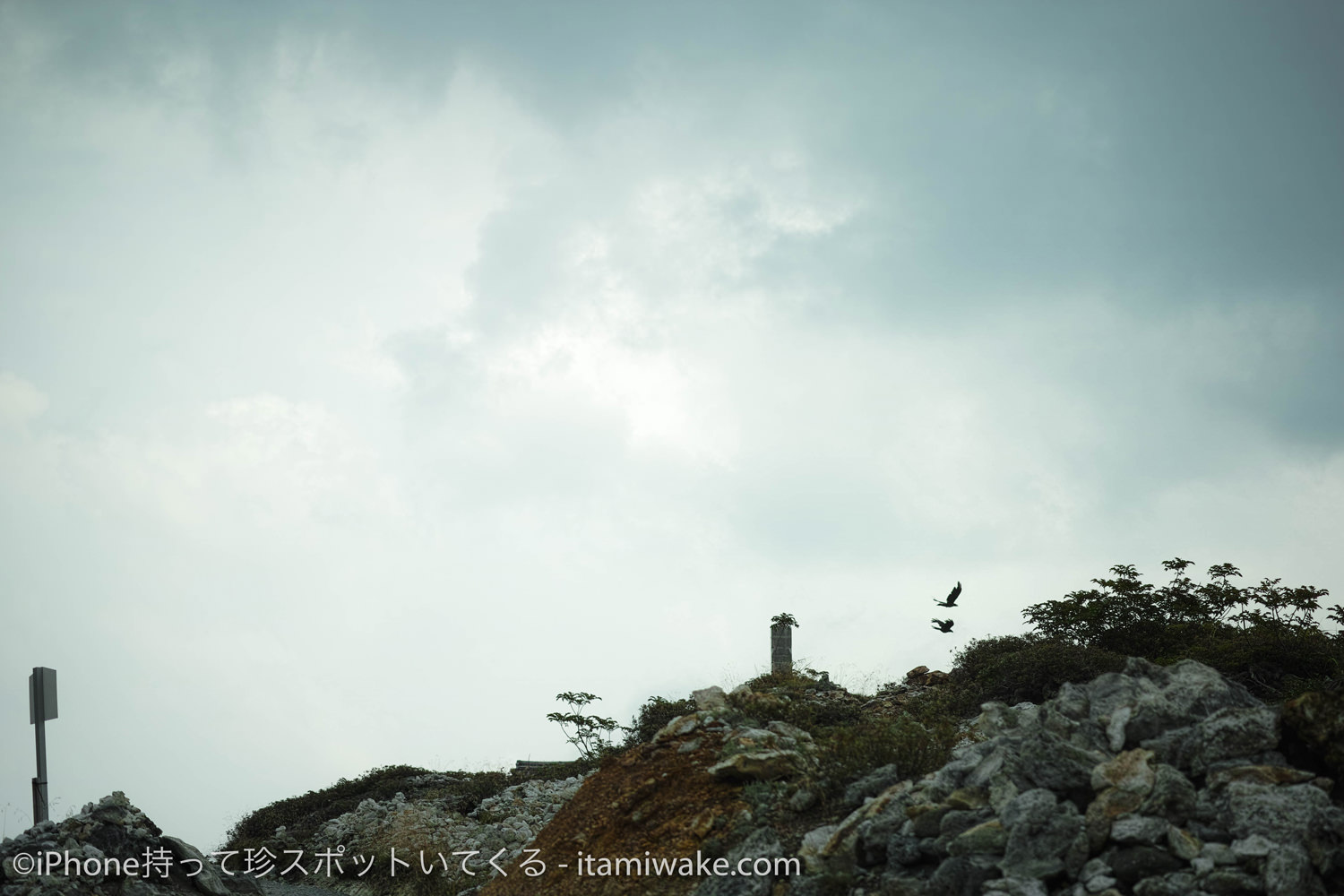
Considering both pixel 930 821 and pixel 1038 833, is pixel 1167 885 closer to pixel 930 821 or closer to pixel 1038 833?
pixel 1038 833

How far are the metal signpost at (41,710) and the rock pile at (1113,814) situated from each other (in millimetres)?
13145

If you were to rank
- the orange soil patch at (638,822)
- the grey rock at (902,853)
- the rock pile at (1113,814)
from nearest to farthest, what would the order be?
the rock pile at (1113,814)
the grey rock at (902,853)
the orange soil patch at (638,822)

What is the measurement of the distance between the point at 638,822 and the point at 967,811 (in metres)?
3.90

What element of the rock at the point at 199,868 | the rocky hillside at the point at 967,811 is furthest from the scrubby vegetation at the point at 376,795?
the rocky hillside at the point at 967,811

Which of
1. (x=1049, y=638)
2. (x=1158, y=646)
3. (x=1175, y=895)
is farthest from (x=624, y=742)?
(x=1175, y=895)

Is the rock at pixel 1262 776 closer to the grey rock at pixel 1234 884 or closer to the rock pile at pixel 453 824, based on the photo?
the grey rock at pixel 1234 884

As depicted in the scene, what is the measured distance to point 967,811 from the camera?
743 cm

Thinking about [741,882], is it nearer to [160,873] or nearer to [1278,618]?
[160,873]

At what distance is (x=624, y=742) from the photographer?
18.1 metres

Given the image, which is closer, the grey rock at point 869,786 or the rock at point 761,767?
the grey rock at point 869,786

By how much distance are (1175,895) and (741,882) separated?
11.3ft

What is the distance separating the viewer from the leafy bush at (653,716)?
17.3 metres

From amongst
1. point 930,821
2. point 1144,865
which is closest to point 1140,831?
point 1144,865

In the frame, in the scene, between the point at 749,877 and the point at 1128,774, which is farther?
the point at 749,877
